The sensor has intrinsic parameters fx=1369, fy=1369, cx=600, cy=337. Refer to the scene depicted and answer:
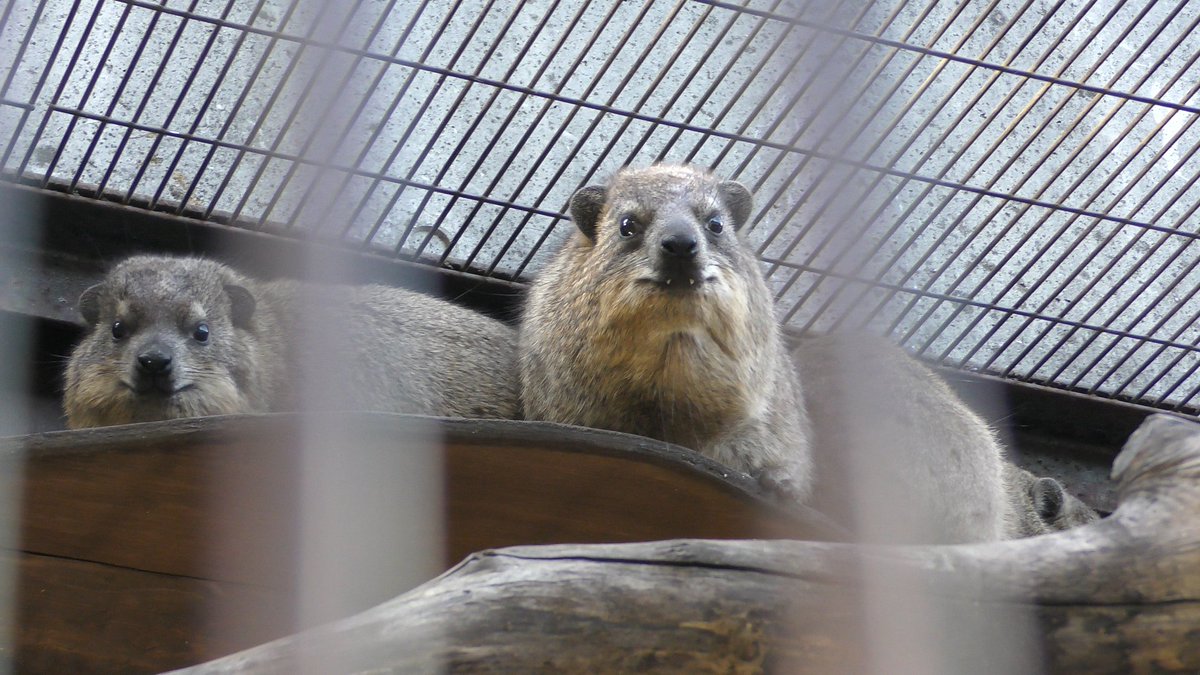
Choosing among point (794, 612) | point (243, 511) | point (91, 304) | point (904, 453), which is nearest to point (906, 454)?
point (904, 453)

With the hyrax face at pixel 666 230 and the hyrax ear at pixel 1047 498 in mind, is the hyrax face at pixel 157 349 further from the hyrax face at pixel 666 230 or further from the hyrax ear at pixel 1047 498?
the hyrax ear at pixel 1047 498

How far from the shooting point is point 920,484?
442 centimetres

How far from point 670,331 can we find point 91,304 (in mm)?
1957

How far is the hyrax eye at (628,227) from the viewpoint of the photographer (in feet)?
13.9

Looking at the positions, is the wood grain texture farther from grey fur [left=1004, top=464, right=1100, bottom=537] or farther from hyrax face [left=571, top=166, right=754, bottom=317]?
grey fur [left=1004, top=464, right=1100, bottom=537]

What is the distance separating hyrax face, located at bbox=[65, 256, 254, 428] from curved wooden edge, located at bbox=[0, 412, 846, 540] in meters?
0.86

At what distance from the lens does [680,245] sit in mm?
3934

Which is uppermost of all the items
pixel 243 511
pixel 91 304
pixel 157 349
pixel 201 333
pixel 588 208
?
pixel 588 208

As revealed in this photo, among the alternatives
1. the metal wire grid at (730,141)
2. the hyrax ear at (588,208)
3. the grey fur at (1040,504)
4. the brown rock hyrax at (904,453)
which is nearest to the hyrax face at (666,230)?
the hyrax ear at (588,208)

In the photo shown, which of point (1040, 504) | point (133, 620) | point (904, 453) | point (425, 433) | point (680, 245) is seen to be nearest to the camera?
point (425, 433)

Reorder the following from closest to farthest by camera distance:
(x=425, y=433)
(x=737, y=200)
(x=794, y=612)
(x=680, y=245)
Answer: (x=794, y=612)
(x=425, y=433)
(x=680, y=245)
(x=737, y=200)

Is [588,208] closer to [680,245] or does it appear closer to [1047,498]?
[680,245]

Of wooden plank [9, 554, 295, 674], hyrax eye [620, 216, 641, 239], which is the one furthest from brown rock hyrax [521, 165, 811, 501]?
wooden plank [9, 554, 295, 674]

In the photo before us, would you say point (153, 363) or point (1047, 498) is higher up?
point (153, 363)
